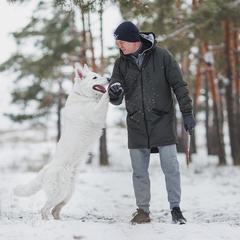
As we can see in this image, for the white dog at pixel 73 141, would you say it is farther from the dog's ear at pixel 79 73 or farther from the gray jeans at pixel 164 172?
the gray jeans at pixel 164 172

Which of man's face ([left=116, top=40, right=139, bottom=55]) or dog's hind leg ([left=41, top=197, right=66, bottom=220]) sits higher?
man's face ([left=116, top=40, right=139, bottom=55])

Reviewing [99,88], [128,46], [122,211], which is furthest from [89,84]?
[122,211]

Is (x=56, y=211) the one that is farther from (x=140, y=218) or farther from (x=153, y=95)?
(x=153, y=95)

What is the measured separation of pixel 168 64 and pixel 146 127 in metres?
0.82

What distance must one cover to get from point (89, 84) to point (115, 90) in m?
0.84

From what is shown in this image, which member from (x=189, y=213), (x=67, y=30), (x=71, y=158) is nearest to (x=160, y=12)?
(x=67, y=30)

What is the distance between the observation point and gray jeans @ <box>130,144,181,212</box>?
185 inches

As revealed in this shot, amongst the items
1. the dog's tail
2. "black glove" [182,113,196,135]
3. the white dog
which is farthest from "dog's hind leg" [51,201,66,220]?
"black glove" [182,113,196,135]

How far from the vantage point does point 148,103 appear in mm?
4742

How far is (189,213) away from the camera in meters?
6.83

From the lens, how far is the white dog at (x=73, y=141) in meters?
5.04

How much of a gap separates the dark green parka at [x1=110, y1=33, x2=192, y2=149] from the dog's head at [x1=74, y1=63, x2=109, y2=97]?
0.61 m

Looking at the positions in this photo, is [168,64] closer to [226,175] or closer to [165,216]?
[165,216]

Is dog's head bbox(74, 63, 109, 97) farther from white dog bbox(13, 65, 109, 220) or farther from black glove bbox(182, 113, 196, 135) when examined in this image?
black glove bbox(182, 113, 196, 135)
